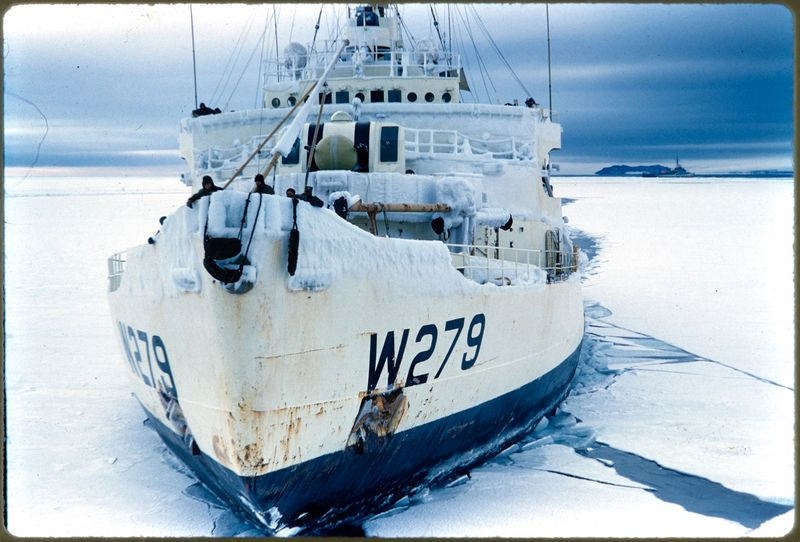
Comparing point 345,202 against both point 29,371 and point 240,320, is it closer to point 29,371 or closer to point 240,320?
point 240,320

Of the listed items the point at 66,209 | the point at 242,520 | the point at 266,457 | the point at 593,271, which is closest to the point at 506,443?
the point at 242,520

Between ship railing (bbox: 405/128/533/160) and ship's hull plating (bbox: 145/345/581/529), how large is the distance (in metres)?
4.50

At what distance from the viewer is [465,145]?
44.8ft

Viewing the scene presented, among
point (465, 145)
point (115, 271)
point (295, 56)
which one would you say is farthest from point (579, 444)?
point (295, 56)

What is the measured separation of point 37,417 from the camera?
44.6 feet

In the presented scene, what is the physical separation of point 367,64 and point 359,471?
10.6 meters

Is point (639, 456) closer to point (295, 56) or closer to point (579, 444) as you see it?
point (579, 444)

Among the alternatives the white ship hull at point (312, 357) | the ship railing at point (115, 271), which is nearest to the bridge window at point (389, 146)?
the white ship hull at point (312, 357)

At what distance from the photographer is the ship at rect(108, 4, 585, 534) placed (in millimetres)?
7359

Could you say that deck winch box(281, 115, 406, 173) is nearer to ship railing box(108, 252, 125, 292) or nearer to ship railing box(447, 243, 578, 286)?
ship railing box(447, 243, 578, 286)

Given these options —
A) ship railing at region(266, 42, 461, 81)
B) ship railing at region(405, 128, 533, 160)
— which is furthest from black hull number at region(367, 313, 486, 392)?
ship railing at region(266, 42, 461, 81)

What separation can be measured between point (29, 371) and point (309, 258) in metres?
11.9

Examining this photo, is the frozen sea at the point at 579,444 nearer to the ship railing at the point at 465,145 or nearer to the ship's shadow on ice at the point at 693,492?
the ship's shadow on ice at the point at 693,492

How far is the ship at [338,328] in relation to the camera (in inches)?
290
